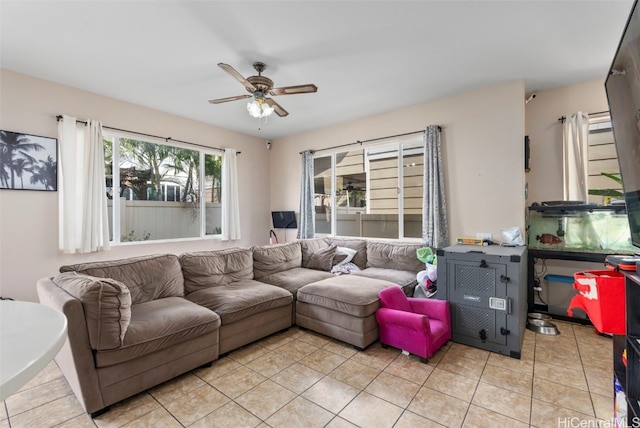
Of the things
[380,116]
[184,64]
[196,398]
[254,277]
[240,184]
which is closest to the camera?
[196,398]

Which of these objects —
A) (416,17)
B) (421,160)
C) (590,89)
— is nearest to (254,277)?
(421,160)

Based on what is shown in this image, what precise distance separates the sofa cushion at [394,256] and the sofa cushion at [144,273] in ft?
7.96

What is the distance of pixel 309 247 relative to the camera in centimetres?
428

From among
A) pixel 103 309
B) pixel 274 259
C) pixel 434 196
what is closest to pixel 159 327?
pixel 103 309

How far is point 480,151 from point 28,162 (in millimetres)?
4997

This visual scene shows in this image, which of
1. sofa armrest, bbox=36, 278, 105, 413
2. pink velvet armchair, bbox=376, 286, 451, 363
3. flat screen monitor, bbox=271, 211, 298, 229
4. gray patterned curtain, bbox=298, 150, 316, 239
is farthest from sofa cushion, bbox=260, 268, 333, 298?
sofa armrest, bbox=36, 278, 105, 413

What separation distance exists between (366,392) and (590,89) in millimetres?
3922

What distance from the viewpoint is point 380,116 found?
4.30 meters

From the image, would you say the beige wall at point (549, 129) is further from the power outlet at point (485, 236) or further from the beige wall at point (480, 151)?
the power outlet at point (485, 236)

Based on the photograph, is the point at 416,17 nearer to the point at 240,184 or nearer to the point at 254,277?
the point at 254,277

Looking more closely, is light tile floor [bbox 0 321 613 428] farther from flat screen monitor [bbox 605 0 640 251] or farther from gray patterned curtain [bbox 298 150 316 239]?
gray patterned curtain [bbox 298 150 316 239]

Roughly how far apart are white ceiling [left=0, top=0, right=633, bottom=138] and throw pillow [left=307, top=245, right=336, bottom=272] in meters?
2.08

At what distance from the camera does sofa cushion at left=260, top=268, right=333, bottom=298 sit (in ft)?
10.6

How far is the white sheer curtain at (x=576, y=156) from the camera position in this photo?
10.4 ft
